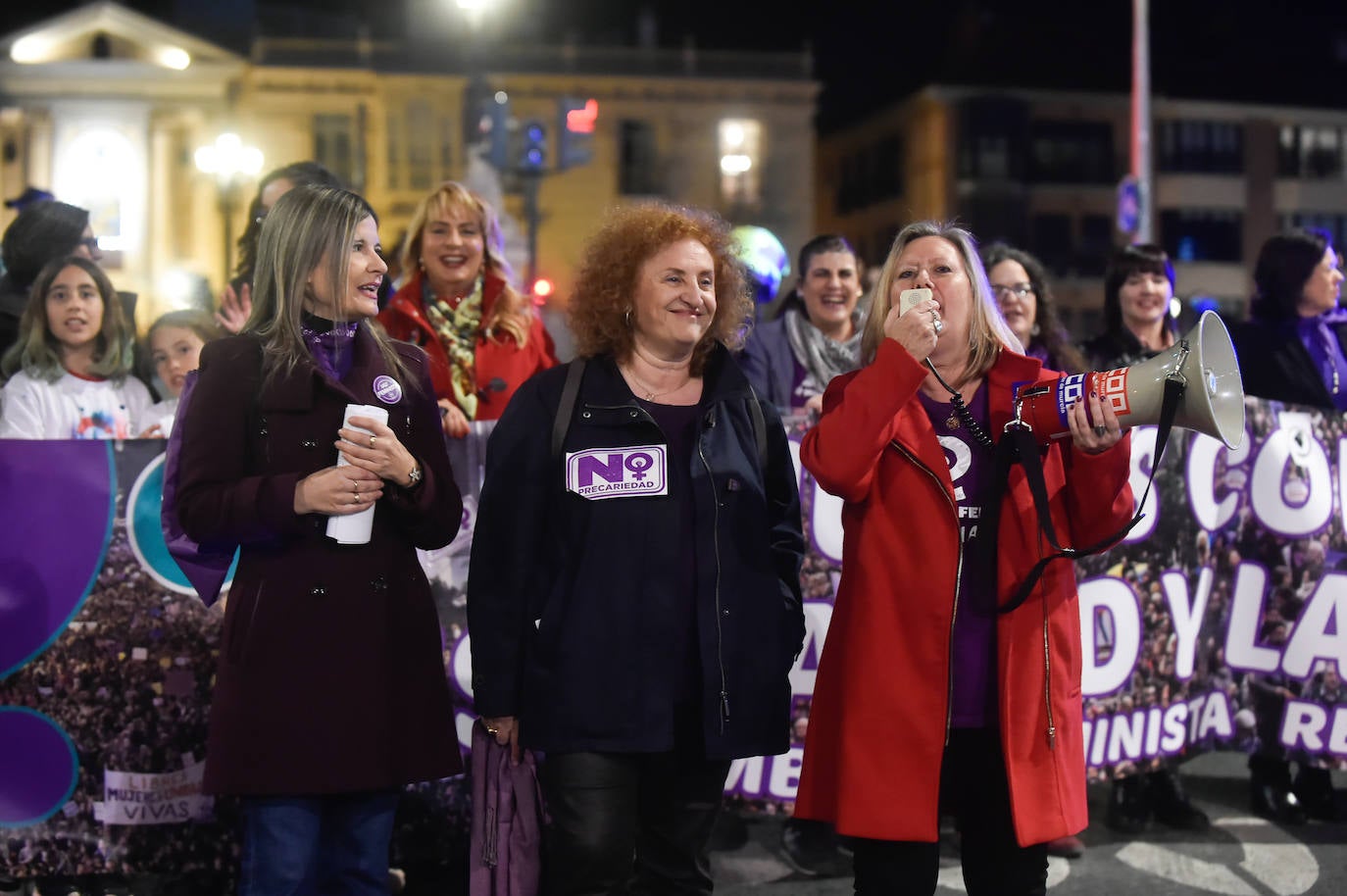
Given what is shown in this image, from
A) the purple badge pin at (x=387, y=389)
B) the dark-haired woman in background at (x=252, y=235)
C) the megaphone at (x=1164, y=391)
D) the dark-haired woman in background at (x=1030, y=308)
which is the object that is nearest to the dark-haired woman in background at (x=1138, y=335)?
the dark-haired woman in background at (x=1030, y=308)

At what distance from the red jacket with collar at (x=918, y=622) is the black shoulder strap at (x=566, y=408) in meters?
0.60

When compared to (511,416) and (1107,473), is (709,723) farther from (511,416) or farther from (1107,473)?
(1107,473)

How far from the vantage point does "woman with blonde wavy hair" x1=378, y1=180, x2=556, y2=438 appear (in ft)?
16.9

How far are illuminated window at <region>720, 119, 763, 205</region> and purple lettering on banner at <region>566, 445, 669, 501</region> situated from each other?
1642 inches

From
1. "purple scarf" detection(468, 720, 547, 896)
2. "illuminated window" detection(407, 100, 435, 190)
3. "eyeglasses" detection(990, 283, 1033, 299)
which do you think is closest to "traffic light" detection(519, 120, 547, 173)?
"eyeglasses" detection(990, 283, 1033, 299)

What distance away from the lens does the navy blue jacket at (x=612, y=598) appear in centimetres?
328

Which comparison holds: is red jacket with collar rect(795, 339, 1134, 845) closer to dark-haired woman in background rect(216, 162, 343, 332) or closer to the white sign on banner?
the white sign on banner

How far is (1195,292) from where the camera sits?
147 ft

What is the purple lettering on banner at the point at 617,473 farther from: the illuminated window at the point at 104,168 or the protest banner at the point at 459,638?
the illuminated window at the point at 104,168

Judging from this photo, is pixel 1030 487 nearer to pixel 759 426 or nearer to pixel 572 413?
pixel 759 426

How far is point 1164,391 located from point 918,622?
79cm

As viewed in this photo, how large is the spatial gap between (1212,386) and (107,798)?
3.63 m

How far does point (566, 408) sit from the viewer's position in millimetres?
3412

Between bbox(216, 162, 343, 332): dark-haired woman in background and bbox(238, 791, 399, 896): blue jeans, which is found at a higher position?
bbox(216, 162, 343, 332): dark-haired woman in background
